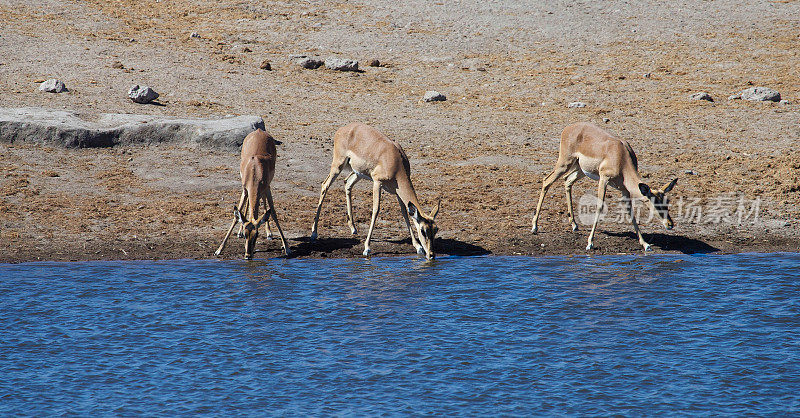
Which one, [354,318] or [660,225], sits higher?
[660,225]

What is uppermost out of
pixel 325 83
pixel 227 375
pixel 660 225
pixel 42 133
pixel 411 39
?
pixel 411 39

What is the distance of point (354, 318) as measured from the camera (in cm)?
1173

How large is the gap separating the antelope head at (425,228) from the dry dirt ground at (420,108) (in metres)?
0.71

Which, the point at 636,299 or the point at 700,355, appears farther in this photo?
the point at 636,299

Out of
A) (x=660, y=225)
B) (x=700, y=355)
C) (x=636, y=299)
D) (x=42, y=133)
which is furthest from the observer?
(x=42, y=133)

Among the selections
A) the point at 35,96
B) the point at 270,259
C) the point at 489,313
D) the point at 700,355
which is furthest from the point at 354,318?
the point at 35,96

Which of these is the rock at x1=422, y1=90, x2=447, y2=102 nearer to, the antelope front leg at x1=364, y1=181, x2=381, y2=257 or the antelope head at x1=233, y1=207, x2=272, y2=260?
the antelope front leg at x1=364, y1=181, x2=381, y2=257

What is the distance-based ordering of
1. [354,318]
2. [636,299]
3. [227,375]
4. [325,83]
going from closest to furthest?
[227,375]
[354,318]
[636,299]
[325,83]

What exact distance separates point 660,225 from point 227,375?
9.27 m

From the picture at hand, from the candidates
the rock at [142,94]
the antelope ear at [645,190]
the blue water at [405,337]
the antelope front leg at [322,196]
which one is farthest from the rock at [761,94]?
the rock at [142,94]

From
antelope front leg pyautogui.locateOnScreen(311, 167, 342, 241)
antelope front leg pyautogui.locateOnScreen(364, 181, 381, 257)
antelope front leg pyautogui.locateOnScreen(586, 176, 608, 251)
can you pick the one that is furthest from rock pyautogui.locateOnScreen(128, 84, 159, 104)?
antelope front leg pyautogui.locateOnScreen(586, 176, 608, 251)

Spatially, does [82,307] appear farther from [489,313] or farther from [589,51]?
[589,51]

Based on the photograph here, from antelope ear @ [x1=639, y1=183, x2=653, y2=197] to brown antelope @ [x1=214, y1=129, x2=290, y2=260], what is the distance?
19.1 ft

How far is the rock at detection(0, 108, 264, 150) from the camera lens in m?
18.5
